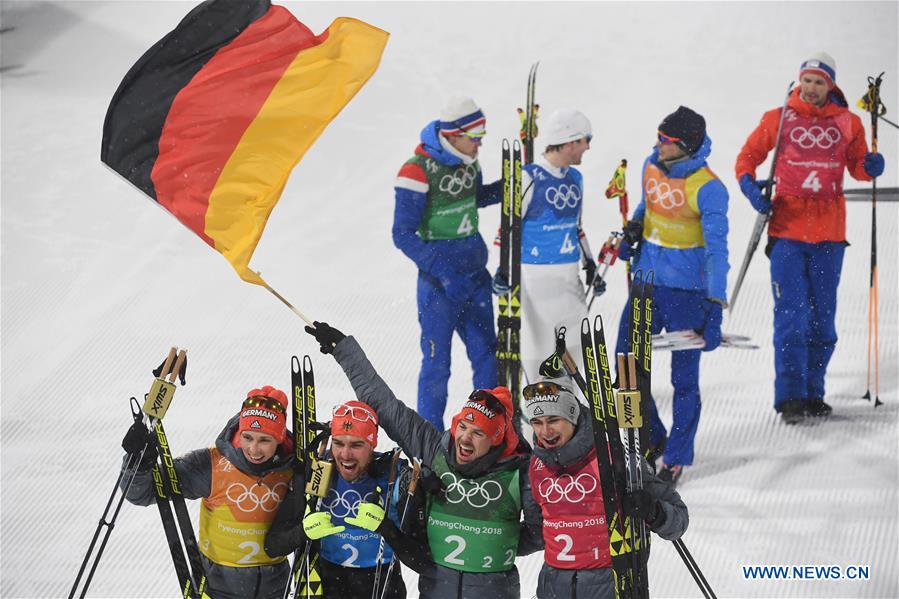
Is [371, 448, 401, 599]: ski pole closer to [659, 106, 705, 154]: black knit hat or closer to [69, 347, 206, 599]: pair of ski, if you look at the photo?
[69, 347, 206, 599]: pair of ski

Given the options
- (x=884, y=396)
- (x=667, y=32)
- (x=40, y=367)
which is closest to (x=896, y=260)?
(x=884, y=396)

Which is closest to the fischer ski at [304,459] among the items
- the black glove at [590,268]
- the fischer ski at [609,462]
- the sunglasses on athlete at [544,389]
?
the sunglasses on athlete at [544,389]

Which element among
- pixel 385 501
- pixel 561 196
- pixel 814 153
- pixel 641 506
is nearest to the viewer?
pixel 641 506

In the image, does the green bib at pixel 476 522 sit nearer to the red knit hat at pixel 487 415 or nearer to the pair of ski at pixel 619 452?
the red knit hat at pixel 487 415

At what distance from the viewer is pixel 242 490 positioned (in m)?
4.74

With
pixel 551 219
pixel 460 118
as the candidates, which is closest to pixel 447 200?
pixel 460 118

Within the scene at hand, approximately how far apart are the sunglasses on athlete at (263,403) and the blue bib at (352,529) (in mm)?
356

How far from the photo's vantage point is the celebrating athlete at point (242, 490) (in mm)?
4711

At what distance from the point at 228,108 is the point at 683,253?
247cm

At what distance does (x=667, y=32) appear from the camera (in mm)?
13359

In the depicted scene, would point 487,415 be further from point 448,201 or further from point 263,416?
point 448,201

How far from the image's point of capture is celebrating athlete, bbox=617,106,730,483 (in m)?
6.37

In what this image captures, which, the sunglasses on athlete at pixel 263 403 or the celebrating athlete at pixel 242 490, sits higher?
the sunglasses on athlete at pixel 263 403

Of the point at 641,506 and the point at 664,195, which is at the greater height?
the point at 664,195
